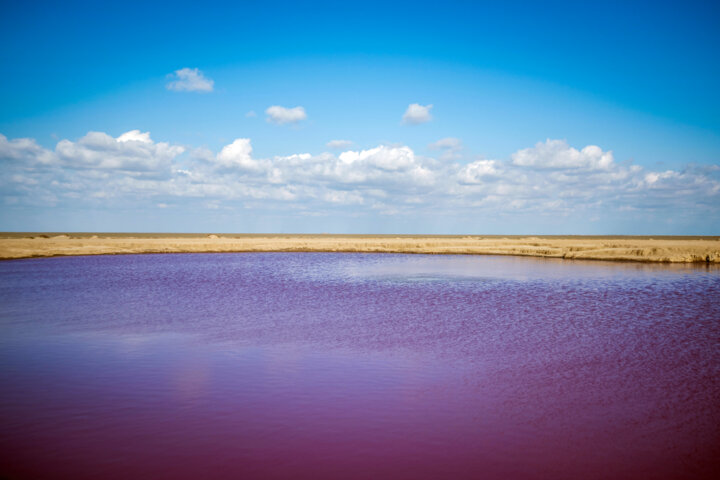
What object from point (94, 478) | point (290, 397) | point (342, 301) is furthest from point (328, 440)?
point (342, 301)

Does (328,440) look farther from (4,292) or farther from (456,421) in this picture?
(4,292)

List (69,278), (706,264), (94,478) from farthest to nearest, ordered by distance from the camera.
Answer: (706,264), (69,278), (94,478)

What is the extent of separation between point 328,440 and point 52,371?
8416 mm

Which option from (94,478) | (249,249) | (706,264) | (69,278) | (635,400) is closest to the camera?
(94,478)

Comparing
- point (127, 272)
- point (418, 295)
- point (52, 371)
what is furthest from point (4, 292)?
point (418, 295)

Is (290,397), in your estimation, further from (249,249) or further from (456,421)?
(249,249)

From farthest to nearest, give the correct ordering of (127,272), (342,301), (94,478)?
(127,272) → (342,301) → (94,478)

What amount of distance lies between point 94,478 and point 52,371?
21.4ft

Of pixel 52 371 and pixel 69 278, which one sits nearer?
pixel 52 371

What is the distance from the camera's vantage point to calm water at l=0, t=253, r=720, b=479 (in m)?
7.70

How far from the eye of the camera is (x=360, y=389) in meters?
11.1

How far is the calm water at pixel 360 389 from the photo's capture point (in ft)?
25.3

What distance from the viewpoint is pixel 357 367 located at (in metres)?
12.7

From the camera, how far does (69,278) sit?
109 ft
